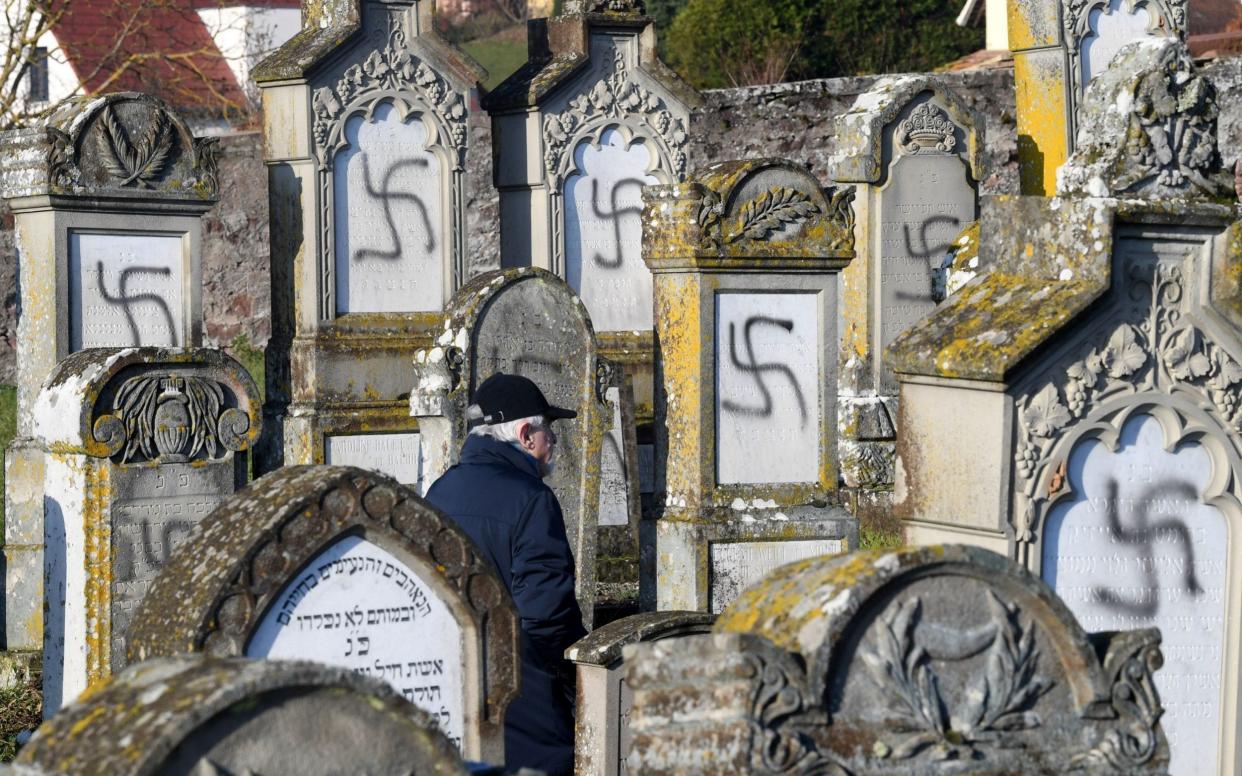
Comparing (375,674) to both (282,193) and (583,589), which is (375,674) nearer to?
(583,589)

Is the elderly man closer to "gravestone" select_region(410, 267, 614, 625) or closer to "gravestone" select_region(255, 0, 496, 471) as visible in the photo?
"gravestone" select_region(410, 267, 614, 625)

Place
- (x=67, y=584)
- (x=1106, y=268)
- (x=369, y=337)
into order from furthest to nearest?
1. (x=369, y=337)
2. (x=67, y=584)
3. (x=1106, y=268)

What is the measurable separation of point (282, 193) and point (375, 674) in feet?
23.8

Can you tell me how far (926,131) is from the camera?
13219 mm

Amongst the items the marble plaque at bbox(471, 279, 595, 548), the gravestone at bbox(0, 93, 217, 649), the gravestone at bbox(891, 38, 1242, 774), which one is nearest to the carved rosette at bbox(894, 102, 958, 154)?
the marble plaque at bbox(471, 279, 595, 548)

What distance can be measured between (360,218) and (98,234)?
2151mm

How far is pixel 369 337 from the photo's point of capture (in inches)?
457

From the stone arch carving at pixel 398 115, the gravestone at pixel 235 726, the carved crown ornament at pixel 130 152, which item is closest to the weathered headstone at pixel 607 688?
the gravestone at pixel 235 726

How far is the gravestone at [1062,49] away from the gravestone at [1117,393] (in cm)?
685

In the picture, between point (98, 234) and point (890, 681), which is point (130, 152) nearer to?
point (98, 234)

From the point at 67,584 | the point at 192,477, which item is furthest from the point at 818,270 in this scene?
the point at 67,584

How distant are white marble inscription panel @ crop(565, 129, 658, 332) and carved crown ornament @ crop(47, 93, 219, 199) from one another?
304 centimetres


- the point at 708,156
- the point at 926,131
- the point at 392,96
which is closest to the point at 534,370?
the point at 392,96

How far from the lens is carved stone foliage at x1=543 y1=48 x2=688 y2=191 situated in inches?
495
